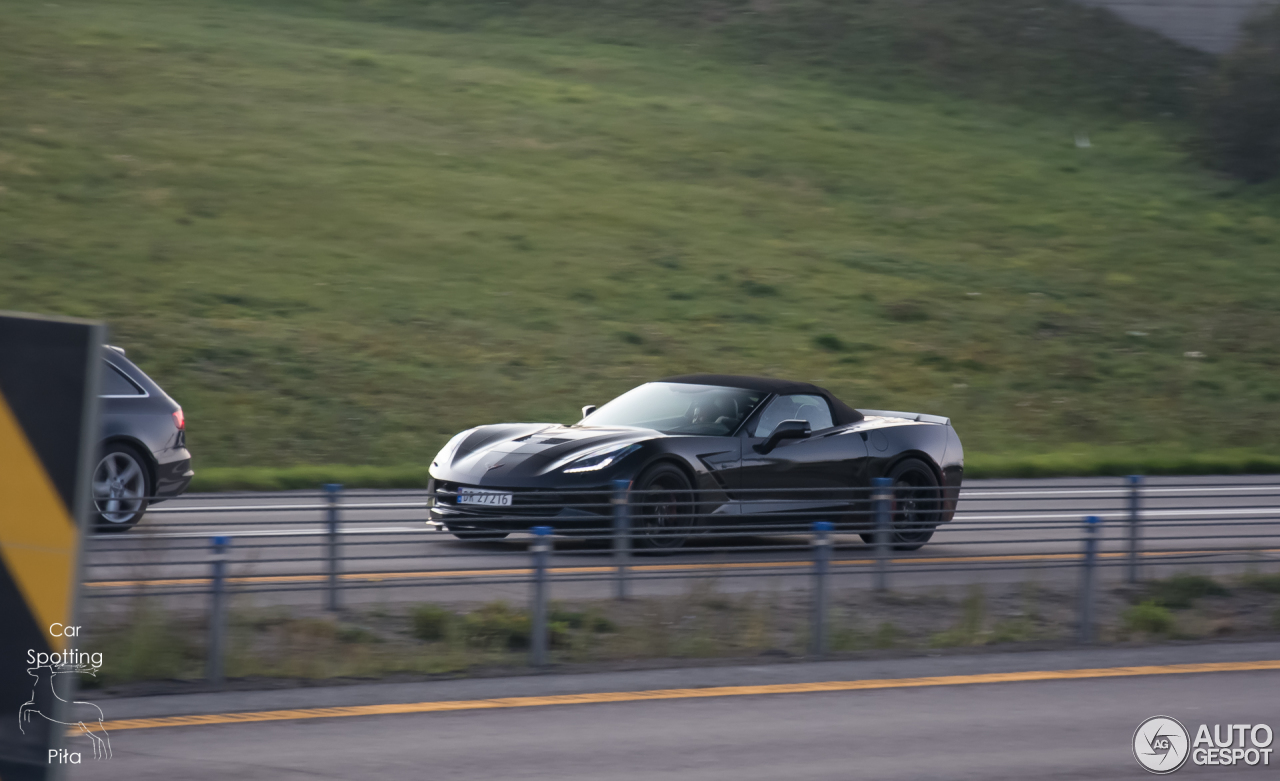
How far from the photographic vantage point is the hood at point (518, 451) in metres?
12.0

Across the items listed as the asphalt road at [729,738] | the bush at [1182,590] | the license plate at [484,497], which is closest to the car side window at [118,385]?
the license plate at [484,497]

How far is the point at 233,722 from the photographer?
7027 millimetres

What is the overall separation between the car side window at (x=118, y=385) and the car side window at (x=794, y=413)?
495cm

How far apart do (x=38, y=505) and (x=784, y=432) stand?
10.6 metres

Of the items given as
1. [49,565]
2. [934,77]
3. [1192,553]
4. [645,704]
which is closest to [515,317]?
[1192,553]

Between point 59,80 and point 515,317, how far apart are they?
13493mm

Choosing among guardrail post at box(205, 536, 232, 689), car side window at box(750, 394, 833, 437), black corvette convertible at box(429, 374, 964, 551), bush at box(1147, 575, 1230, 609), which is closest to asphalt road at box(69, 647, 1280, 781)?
guardrail post at box(205, 536, 232, 689)

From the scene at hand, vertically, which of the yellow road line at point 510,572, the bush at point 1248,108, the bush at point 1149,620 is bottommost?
the bush at point 1149,620

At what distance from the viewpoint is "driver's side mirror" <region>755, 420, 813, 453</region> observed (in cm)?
1303

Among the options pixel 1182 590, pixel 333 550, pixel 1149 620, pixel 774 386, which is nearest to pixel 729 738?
pixel 333 550

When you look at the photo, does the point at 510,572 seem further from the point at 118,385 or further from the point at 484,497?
the point at 118,385

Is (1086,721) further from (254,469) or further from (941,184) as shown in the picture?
(941,184)

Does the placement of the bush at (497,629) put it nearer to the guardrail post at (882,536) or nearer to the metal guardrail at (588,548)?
the metal guardrail at (588,548)

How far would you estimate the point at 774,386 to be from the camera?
13.6 m
